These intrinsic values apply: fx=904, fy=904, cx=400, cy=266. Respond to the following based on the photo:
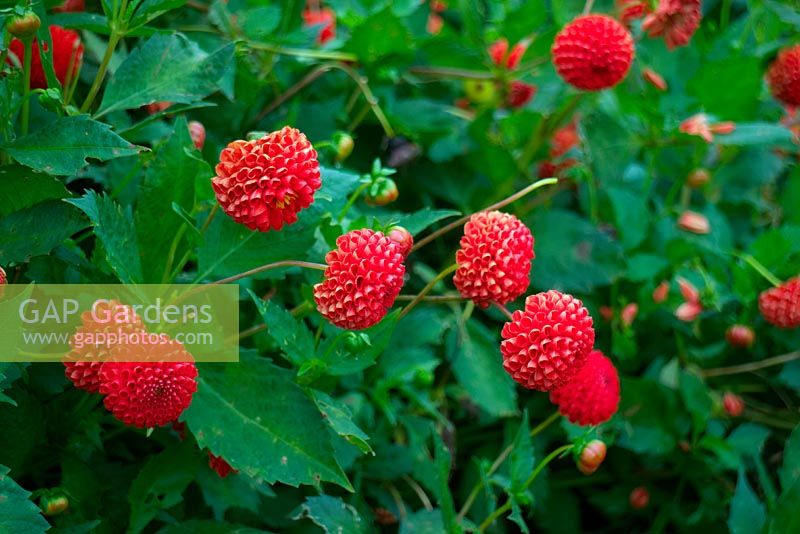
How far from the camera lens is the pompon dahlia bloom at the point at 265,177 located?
100cm

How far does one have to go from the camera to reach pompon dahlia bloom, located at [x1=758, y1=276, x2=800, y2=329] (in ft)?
5.07

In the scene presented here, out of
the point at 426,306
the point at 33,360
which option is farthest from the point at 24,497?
the point at 426,306

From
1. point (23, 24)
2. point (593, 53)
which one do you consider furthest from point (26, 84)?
point (593, 53)

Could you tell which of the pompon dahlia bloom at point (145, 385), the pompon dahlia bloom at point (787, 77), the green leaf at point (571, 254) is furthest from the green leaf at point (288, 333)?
the pompon dahlia bloom at point (787, 77)

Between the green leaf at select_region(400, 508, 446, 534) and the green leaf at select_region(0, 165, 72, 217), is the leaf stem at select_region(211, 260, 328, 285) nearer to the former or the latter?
the green leaf at select_region(0, 165, 72, 217)

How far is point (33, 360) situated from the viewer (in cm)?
108

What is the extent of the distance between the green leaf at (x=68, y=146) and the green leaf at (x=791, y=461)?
41.2 inches

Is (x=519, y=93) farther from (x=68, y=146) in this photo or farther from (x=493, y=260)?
(x=68, y=146)

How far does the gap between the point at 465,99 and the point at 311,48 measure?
430 millimetres

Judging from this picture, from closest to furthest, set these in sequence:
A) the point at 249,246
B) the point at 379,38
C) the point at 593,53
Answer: the point at 249,246
the point at 593,53
the point at 379,38

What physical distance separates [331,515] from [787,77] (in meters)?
1.19

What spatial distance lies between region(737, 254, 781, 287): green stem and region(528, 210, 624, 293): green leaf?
0.75 feet

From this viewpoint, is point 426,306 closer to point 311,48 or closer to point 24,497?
point 311,48

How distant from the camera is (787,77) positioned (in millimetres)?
1714
